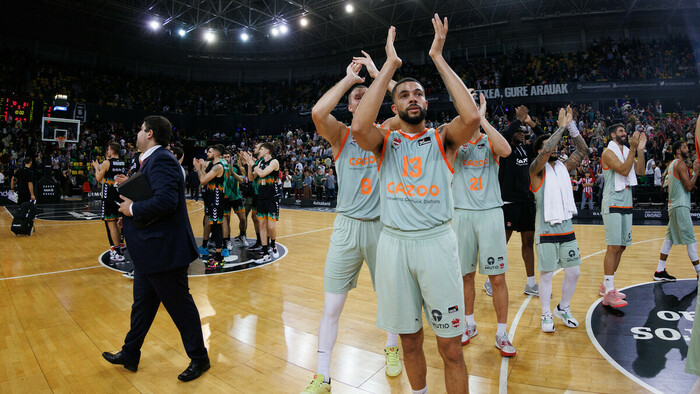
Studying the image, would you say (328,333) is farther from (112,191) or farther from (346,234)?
(112,191)

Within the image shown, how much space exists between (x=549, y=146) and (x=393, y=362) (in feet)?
8.41

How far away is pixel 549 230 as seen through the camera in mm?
3916

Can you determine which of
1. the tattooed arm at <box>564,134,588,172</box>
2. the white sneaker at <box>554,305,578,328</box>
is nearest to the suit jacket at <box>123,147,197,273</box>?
the white sneaker at <box>554,305,578,328</box>

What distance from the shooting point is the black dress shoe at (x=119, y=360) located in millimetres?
3199

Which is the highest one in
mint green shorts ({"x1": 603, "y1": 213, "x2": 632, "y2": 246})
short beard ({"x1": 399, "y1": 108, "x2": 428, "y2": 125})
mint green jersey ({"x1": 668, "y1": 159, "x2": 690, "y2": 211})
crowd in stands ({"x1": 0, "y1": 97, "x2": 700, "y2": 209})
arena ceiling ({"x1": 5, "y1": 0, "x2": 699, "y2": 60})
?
arena ceiling ({"x1": 5, "y1": 0, "x2": 699, "y2": 60})

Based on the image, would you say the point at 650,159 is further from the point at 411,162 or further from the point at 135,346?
the point at 135,346

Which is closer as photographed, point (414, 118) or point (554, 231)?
point (414, 118)

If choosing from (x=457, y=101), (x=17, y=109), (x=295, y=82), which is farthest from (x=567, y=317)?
(x=295, y=82)

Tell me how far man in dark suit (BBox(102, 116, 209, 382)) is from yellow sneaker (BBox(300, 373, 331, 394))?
1.04 metres

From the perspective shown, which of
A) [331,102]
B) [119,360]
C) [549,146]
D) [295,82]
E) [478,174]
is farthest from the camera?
[295,82]

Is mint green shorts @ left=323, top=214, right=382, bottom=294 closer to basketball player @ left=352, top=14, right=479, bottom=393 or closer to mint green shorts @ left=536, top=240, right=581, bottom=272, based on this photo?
basketball player @ left=352, top=14, right=479, bottom=393

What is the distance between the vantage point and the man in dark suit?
2.93 m

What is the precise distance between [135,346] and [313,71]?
30.9m

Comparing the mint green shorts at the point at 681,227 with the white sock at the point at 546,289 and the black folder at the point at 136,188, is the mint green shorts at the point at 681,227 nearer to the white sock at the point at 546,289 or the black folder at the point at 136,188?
the white sock at the point at 546,289
